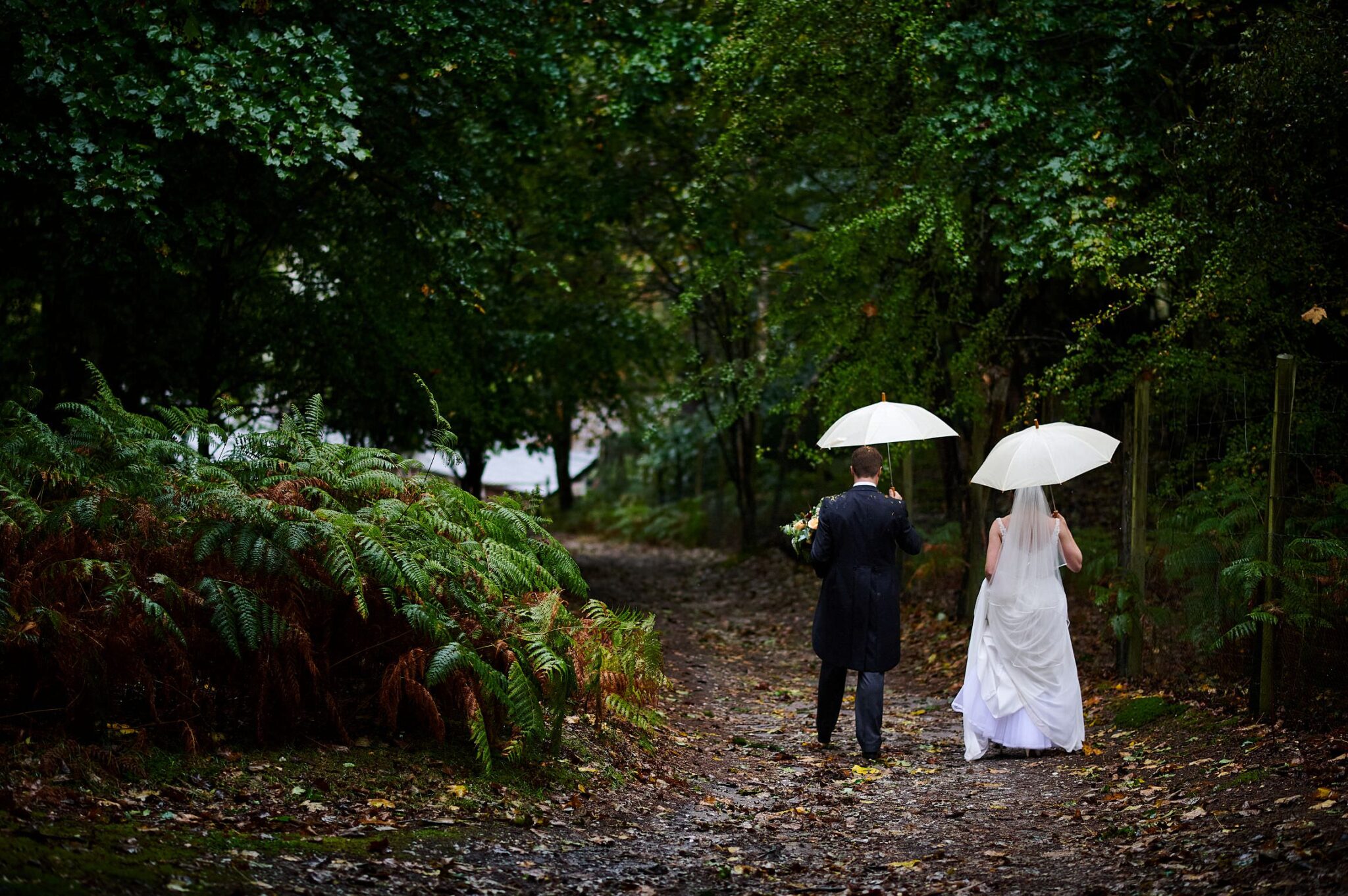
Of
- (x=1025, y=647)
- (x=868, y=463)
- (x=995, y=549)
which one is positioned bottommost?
(x=1025, y=647)

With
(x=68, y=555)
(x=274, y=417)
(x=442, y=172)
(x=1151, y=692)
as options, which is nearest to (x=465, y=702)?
(x=68, y=555)

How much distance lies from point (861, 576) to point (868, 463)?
0.81m

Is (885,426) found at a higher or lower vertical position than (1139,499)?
higher

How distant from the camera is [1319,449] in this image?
8523 millimetres

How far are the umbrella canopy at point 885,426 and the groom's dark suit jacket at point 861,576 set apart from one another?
0.56 metres

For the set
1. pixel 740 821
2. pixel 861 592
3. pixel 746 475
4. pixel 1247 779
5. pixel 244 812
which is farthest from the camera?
pixel 746 475

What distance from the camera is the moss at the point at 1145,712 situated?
8172 mm

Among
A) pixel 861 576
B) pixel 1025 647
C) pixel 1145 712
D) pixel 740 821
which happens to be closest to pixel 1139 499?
pixel 1145 712

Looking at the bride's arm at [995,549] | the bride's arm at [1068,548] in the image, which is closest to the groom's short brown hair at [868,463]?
the bride's arm at [995,549]

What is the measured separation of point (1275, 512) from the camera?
7430 mm

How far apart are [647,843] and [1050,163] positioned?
7.00 metres

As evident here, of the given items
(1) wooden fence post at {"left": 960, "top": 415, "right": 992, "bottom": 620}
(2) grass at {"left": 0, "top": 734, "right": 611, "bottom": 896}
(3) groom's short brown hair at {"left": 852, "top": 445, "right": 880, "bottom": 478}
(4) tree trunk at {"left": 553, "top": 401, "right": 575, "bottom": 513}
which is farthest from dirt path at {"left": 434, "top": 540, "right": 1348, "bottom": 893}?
(4) tree trunk at {"left": 553, "top": 401, "right": 575, "bottom": 513}

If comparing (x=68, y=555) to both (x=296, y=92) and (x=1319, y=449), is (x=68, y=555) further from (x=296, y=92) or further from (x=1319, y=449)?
(x=1319, y=449)

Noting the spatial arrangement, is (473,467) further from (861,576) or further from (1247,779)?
(1247,779)
